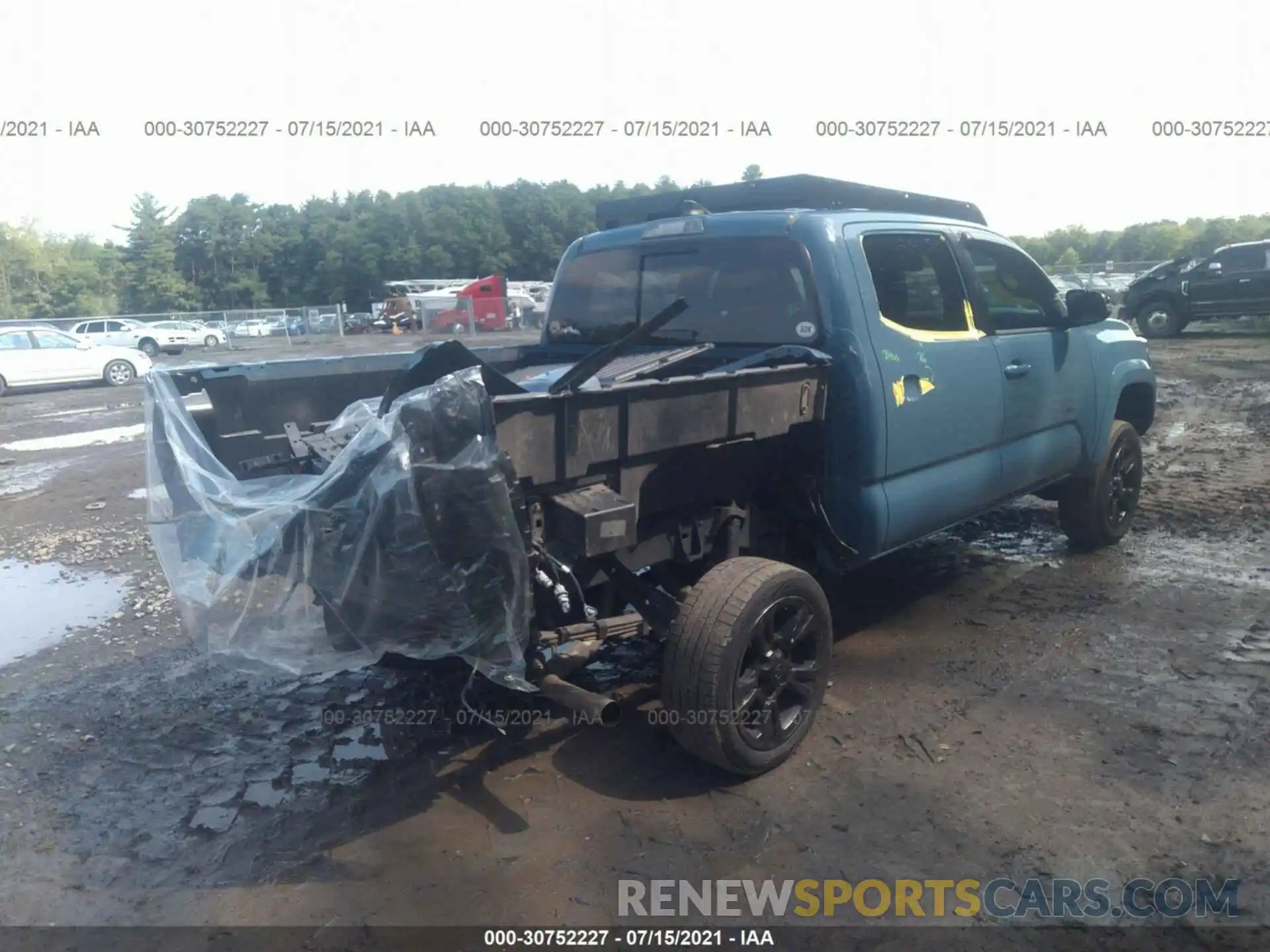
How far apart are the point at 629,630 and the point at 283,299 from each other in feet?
192

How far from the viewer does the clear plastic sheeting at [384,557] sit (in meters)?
2.81

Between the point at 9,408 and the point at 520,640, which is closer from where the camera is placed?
the point at 520,640

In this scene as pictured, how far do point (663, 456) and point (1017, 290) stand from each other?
9.76 feet

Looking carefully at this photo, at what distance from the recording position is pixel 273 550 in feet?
9.75

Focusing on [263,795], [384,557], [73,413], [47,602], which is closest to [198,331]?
[73,413]

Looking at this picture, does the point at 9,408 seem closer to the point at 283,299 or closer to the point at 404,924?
the point at 404,924

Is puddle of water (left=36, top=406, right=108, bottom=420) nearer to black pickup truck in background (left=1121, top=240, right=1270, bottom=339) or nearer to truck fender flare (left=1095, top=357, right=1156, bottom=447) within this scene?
truck fender flare (left=1095, top=357, right=1156, bottom=447)

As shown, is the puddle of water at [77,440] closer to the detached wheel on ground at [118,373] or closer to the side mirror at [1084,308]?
the detached wheel on ground at [118,373]

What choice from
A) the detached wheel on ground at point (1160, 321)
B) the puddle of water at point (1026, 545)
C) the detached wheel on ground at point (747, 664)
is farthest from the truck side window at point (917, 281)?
the detached wheel on ground at point (1160, 321)

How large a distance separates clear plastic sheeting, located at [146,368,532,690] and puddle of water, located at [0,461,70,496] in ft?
24.4

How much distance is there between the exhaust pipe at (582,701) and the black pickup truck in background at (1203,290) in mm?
20994

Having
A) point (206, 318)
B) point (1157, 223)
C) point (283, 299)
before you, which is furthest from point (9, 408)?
point (1157, 223)

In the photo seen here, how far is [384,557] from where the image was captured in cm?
291

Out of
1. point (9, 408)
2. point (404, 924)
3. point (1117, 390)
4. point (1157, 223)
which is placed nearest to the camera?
point (404, 924)
